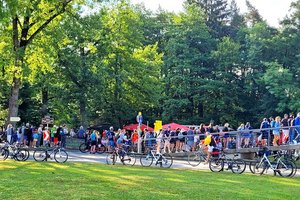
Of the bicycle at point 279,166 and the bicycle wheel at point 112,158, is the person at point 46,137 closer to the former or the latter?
the bicycle wheel at point 112,158

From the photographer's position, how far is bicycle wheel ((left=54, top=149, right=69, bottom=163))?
2292 cm

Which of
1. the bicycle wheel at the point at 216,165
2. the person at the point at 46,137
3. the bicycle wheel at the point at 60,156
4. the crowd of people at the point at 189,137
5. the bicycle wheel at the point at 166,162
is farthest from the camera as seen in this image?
the person at the point at 46,137

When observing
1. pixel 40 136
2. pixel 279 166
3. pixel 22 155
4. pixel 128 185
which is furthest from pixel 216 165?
pixel 40 136

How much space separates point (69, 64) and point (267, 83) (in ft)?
74.3

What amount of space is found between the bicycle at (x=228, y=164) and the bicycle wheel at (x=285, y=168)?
169 cm

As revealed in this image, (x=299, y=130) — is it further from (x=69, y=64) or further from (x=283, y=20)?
(x=283, y=20)

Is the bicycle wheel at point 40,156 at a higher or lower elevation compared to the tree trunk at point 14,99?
lower

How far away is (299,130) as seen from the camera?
2247 centimetres

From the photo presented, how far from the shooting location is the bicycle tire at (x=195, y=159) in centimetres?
2373

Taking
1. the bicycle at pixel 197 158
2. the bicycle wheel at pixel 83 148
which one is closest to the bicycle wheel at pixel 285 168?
the bicycle at pixel 197 158

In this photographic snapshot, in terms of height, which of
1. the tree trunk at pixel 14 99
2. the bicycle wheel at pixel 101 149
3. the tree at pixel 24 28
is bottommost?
the bicycle wheel at pixel 101 149

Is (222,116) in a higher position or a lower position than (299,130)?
higher

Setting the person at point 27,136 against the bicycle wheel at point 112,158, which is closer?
the bicycle wheel at point 112,158

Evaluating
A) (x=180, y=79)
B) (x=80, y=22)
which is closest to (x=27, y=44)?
(x=80, y=22)
